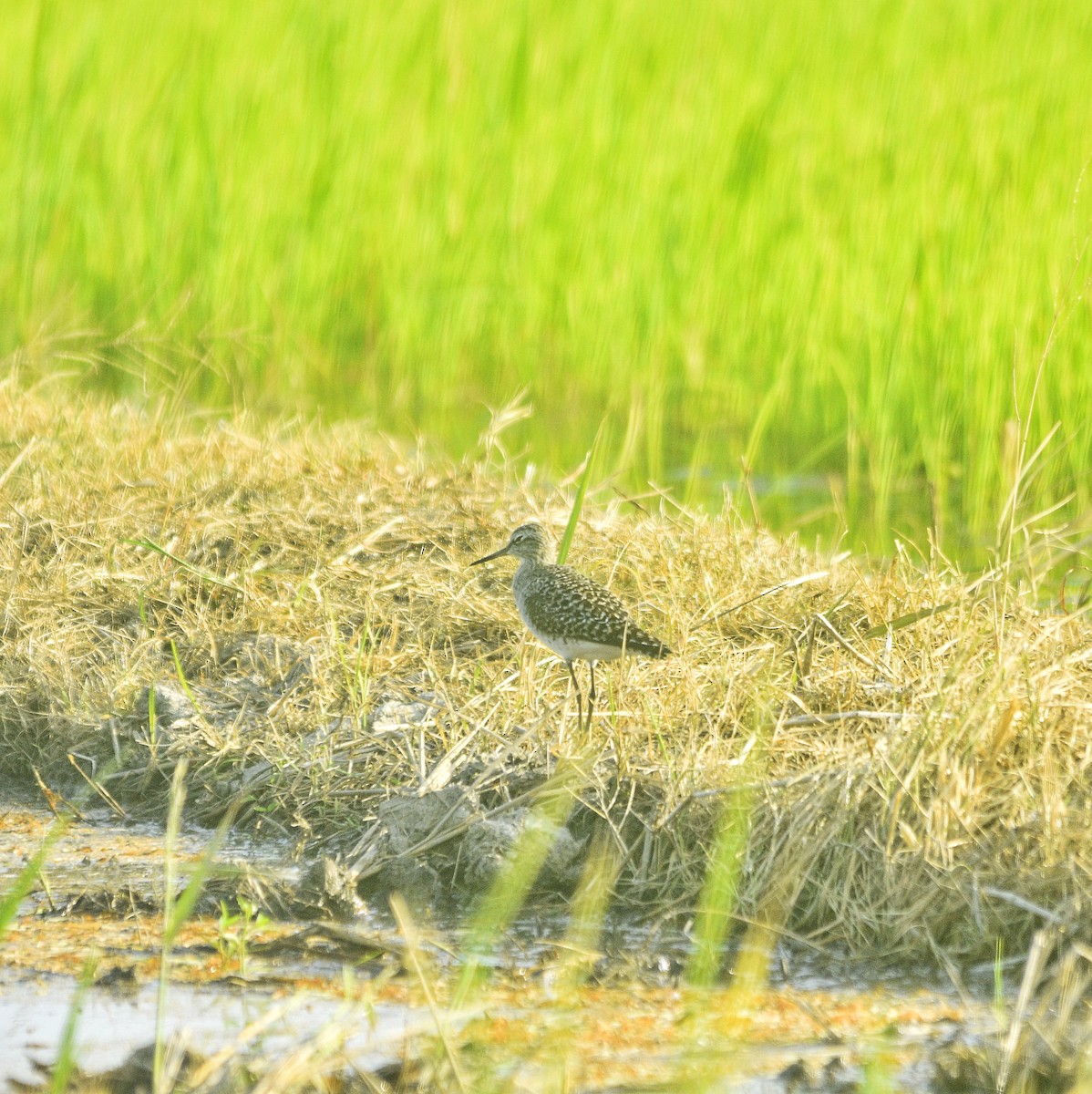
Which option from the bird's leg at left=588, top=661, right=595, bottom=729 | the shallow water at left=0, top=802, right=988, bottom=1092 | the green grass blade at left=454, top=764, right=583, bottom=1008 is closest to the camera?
the shallow water at left=0, top=802, right=988, bottom=1092

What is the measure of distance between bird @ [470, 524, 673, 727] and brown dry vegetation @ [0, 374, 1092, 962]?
Result: 169mm

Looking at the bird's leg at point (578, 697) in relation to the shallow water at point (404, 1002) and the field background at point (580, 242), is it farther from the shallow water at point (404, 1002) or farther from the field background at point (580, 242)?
the field background at point (580, 242)

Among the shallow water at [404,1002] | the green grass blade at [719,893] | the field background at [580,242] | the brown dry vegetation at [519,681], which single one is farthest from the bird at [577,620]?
the field background at [580,242]

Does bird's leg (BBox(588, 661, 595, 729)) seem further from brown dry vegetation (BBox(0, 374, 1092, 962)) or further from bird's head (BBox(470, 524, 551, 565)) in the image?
bird's head (BBox(470, 524, 551, 565))

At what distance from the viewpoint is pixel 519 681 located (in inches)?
195

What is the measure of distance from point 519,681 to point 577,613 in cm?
52

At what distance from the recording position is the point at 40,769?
4848mm

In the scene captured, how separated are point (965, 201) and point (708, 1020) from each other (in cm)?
602

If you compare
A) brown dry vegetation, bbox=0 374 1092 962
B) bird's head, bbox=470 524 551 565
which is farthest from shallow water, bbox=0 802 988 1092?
bird's head, bbox=470 524 551 565

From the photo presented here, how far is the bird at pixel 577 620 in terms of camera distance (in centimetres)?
444

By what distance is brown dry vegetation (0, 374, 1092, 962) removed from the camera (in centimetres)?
383

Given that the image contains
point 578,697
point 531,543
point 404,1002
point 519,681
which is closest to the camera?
point 404,1002

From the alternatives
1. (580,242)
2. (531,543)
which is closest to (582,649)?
(531,543)

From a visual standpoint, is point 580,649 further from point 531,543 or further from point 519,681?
point 531,543
